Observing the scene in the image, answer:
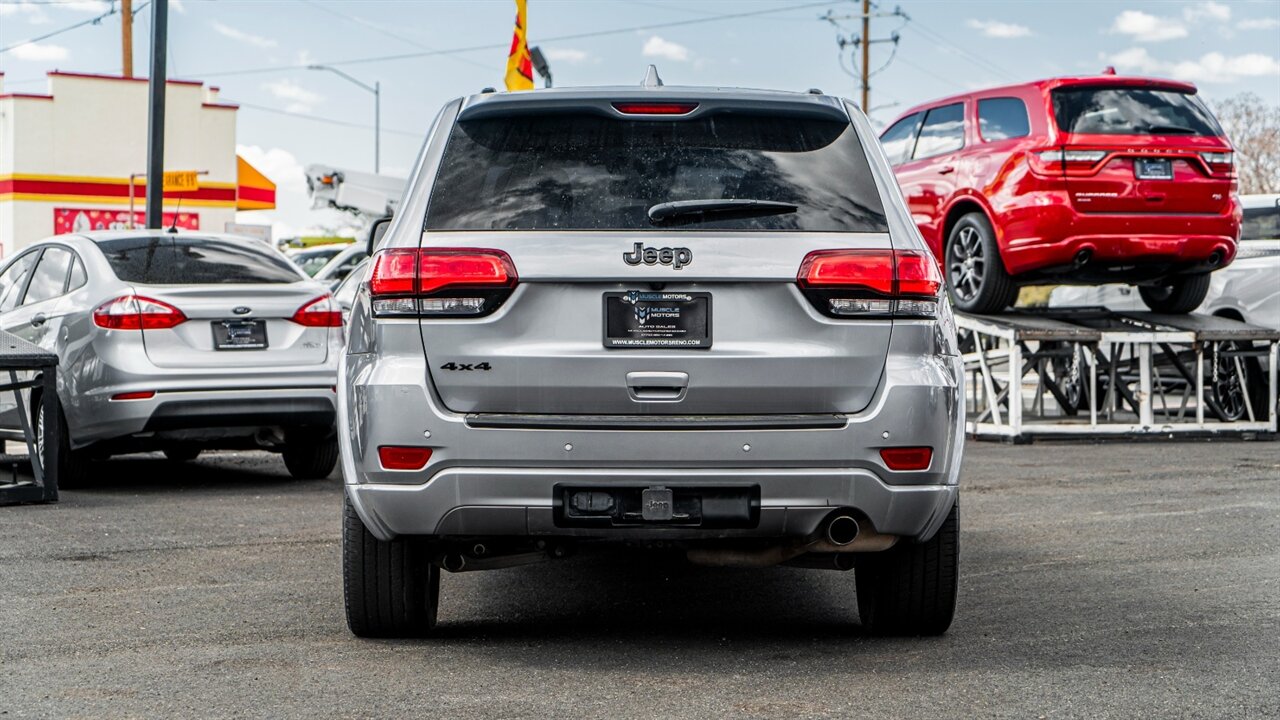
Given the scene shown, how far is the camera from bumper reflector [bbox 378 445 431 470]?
4785mm

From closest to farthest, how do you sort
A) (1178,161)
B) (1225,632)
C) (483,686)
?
(483,686)
(1225,632)
(1178,161)

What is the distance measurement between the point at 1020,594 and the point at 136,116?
37.1 metres

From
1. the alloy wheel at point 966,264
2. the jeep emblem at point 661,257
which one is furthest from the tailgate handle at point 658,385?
the alloy wheel at point 966,264

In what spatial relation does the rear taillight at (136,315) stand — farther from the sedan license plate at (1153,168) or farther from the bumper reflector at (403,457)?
the sedan license plate at (1153,168)

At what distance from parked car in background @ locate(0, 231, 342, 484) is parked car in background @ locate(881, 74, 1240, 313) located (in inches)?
195

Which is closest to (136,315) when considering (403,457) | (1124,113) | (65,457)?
Result: (65,457)

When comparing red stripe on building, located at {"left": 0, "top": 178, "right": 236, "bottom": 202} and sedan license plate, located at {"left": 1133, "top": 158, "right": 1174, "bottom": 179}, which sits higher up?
red stripe on building, located at {"left": 0, "top": 178, "right": 236, "bottom": 202}

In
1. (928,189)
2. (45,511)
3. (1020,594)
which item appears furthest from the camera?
(928,189)

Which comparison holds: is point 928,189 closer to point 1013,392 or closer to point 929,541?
point 1013,392

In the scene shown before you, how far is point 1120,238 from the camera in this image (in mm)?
11594

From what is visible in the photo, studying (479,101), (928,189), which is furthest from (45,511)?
(928,189)

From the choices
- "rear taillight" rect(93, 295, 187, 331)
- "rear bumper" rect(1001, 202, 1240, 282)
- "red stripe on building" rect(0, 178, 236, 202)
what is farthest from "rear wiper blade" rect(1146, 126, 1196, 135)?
"red stripe on building" rect(0, 178, 236, 202)

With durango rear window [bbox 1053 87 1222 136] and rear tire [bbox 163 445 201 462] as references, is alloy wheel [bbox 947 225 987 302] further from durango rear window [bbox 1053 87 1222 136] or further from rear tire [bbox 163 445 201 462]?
rear tire [bbox 163 445 201 462]

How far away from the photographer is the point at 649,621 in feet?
19.1
